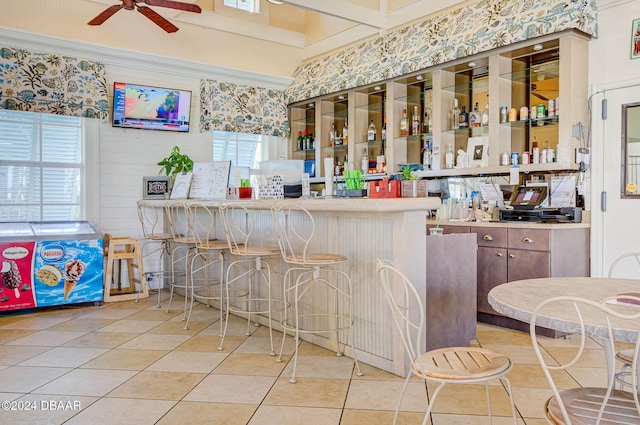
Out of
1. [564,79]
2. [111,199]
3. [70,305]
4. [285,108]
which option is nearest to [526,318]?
[564,79]

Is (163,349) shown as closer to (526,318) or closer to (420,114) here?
(526,318)

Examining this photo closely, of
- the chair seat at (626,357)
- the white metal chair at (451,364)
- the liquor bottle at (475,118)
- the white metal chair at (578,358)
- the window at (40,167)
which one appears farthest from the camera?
the window at (40,167)

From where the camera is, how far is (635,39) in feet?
13.5

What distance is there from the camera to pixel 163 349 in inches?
145

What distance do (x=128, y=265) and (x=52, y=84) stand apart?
7.21 feet

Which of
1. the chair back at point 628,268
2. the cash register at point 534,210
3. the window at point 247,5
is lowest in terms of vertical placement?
the chair back at point 628,268

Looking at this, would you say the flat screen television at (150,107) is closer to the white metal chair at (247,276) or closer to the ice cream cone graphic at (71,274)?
the ice cream cone graphic at (71,274)

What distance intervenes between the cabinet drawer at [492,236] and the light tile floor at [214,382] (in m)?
0.75

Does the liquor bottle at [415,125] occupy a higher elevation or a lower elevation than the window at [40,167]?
higher

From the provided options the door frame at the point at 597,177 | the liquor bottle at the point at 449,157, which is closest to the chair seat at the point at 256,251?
the liquor bottle at the point at 449,157

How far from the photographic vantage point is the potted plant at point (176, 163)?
592 centimetres

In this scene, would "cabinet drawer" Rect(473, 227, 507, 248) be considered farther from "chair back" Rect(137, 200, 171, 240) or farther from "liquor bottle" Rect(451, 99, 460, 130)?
"chair back" Rect(137, 200, 171, 240)

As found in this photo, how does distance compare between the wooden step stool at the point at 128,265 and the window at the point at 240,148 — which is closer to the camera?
the wooden step stool at the point at 128,265

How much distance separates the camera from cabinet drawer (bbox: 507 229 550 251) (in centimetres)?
394
